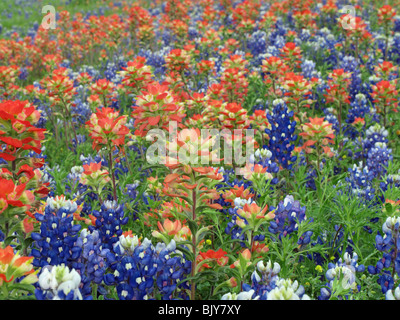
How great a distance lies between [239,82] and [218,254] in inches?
114

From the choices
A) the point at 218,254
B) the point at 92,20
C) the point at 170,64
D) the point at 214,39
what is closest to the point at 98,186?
the point at 218,254

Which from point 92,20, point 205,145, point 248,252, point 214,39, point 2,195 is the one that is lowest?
point 248,252

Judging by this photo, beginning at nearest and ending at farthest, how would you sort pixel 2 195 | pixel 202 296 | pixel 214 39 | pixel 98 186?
pixel 2 195 → pixel 202 296 → pixel 98 186 → pixel 214 39

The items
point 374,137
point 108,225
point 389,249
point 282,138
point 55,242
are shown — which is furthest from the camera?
point 374,137

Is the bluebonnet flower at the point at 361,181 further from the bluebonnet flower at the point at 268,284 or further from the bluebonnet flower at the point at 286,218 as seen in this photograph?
the bluebonnet flower at the point at 268,284

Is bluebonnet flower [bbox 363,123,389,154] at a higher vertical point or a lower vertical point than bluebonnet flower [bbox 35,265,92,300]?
higher

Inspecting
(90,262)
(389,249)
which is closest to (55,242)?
(90,262)

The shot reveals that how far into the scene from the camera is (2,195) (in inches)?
73.4

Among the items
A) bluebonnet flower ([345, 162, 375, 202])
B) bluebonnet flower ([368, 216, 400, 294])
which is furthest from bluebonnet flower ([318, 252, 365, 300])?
bluebonnet flower ([345, 162, 375, 202])

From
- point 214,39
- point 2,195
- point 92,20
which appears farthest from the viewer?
point 92,20

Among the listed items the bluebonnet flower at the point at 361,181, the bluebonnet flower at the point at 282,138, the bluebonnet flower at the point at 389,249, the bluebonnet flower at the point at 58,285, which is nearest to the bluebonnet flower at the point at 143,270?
the bluebonnet flower at the point at 58,285

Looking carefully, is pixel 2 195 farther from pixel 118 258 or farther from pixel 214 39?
pixel 214 39

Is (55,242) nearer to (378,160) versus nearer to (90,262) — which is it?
(90,262)

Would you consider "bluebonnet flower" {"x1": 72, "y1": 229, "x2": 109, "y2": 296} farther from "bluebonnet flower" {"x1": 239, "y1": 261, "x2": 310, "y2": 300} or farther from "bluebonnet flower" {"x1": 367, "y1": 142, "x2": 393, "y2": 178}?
"bluebonnet flower" {"x1": 367, "y1": 142, "x2": 393, "y2": 178}
